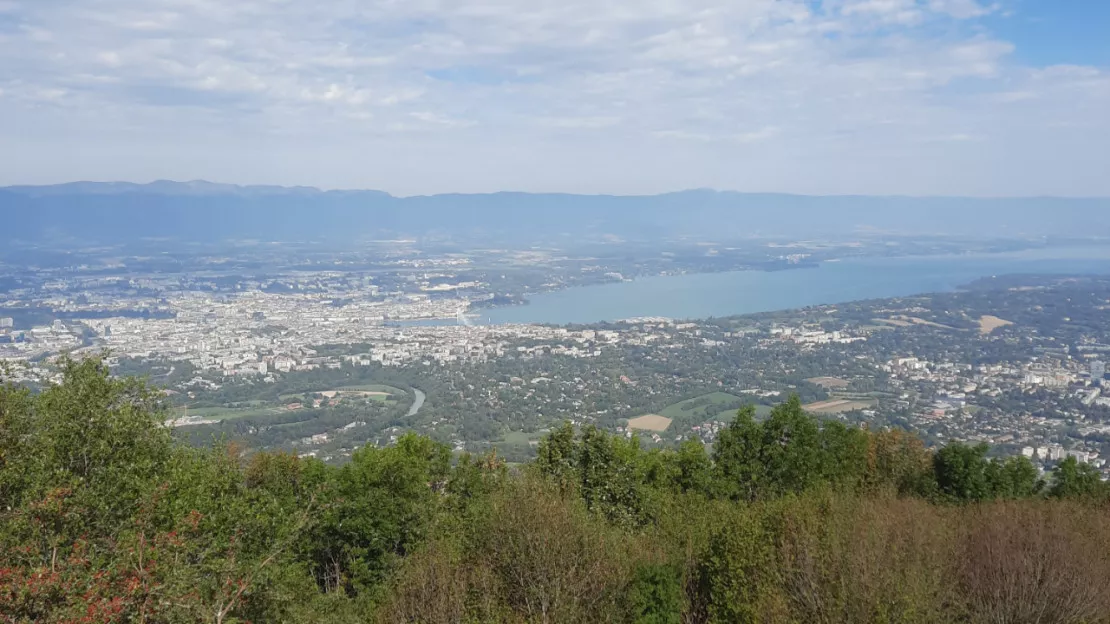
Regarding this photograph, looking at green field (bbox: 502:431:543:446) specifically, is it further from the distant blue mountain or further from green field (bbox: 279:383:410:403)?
the distant blue mountain

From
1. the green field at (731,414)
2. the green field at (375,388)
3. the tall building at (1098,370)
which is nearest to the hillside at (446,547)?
the green field at (731,414)

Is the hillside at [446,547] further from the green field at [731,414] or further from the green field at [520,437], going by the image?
the green field at [731,414]

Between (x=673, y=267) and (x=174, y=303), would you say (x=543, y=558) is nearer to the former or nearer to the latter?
(x=174, y=303)

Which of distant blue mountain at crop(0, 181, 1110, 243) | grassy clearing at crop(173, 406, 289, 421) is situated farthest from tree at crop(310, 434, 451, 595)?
distant blue mountain at crop(0, 181, 1110, 243)

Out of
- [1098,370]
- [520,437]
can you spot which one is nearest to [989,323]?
[1098,370]

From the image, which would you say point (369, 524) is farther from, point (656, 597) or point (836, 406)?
point (836, 406)

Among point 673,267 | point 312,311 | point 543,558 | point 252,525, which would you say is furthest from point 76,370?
point 673,267

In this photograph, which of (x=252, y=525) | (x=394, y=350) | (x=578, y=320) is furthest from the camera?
(x=578, y=320)
